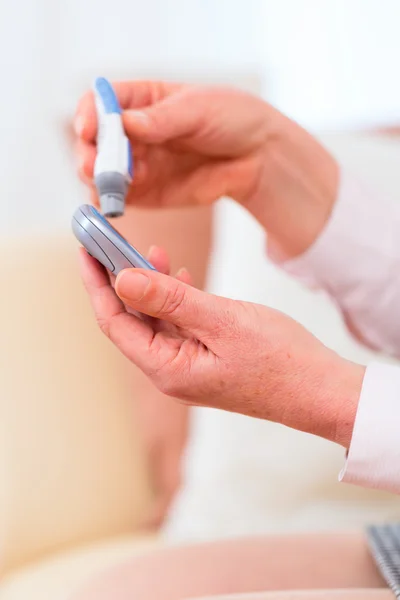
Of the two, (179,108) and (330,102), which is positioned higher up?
(330,102)

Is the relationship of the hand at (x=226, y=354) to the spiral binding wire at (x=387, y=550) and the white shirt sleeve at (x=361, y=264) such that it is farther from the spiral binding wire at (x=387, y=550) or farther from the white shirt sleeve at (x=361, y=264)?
the white shirt sleeve at (x=361, y=264)

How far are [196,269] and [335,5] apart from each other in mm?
683

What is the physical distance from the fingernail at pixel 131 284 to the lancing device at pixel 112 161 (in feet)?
0.60

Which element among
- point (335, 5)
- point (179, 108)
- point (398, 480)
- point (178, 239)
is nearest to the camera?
point (398, 480)

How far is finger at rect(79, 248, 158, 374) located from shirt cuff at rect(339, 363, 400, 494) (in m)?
0.16

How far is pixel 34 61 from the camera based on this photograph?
1695 millimetres

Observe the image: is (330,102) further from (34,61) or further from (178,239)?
(34,61)

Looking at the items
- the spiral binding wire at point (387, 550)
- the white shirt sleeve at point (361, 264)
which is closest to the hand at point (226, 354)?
the spiral binding wire at point (387, 550)

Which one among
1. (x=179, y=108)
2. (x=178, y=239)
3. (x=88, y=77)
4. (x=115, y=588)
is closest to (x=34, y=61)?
(x=88, y=77)

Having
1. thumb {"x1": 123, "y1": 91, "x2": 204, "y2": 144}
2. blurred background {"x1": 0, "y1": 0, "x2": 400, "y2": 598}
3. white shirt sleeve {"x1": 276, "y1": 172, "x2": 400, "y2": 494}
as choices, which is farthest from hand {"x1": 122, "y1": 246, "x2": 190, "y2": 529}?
thumb {"x1": 123, "y1": 91, "x2": 204, "y2": 144}

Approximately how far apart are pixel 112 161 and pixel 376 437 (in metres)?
0.32

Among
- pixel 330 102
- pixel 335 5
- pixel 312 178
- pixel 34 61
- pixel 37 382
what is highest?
pixel 34 61

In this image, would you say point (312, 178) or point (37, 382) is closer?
point (312, 178)

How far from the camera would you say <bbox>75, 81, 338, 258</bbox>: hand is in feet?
2.34
